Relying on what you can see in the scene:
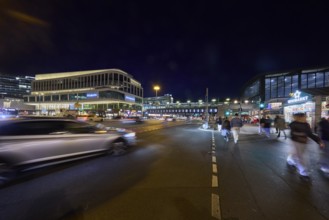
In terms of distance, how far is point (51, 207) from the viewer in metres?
3.46

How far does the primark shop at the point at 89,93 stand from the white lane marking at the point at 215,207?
7750 cm

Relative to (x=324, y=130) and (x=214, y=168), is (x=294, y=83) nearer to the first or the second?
(x=324, y=130)

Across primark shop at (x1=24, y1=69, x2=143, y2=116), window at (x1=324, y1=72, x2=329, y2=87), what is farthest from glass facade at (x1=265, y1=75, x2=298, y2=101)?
primark shop at (x1=24, y1=69, x2=143, y2=116)

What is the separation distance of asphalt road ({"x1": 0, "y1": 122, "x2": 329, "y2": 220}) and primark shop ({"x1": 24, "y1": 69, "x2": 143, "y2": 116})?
75.4 m

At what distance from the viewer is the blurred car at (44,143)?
4645 mm

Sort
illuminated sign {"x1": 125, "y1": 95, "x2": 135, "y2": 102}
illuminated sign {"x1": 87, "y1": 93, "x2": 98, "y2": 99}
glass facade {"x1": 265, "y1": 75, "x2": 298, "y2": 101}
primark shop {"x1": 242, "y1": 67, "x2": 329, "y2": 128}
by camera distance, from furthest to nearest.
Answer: illuminated sign {"x1": 125, "y1": 95, "x2": 135, "y2": 102}
illuminated sign {"x1": 87, "y1": 93, "x2": 98, "y2": 99}
glass facade {"x1": 265, "y1": 75, "x2": 298, "y2": 101}
primark shop {"x1": 242, "y1": 67, "x2": 329, "y2": 128}

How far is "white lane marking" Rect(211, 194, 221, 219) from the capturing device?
325 centimetres

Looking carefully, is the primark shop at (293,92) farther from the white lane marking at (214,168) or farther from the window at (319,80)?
the white lane marking at (214,168)

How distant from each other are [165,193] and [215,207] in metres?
1.13

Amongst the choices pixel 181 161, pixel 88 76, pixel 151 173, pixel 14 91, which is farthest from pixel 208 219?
pixel 14 91

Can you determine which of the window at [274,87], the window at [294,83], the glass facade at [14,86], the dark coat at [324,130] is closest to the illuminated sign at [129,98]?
the window at [274,87]

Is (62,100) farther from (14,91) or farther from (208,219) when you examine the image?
(208,219)

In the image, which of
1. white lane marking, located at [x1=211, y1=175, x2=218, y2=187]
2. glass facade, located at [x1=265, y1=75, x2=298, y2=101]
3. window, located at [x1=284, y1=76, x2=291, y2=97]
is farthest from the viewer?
window, located at [x1=284, y1=76, x2=291, y2=97]

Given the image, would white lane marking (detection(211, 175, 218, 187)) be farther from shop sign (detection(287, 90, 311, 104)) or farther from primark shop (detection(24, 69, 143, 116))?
primark shop (detection(24, 69, 143, 116))
